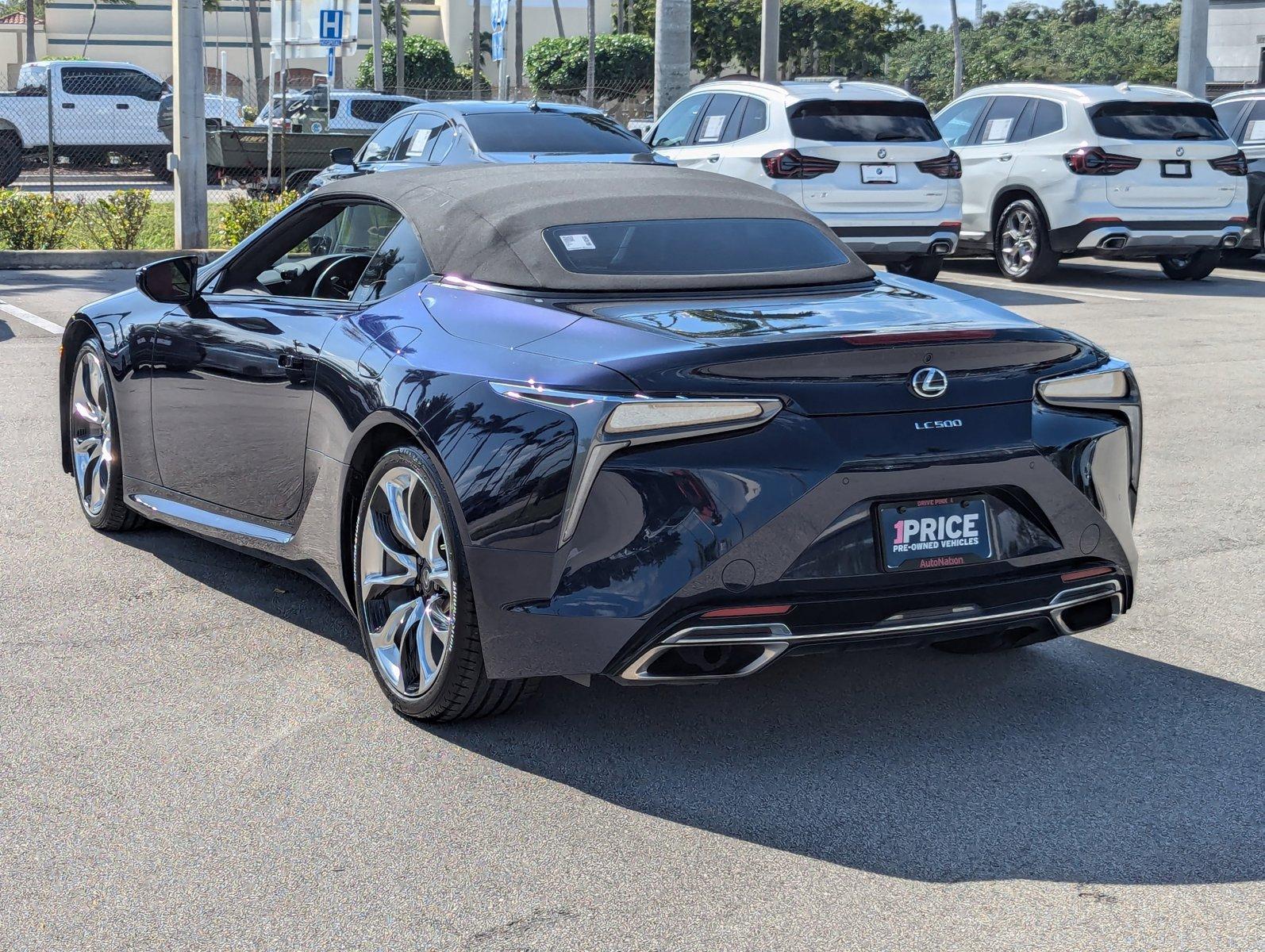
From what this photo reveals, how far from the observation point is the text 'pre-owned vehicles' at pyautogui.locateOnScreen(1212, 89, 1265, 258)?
1625 centimetres

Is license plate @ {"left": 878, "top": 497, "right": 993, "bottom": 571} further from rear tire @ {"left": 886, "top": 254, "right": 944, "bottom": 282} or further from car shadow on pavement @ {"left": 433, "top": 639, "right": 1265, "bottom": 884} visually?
rear tire @ {"left": 886, "top": 254, "right": 944, "bottom": 282}

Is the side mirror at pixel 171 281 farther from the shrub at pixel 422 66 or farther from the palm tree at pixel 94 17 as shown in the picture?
the palm tree at pixel 94 17

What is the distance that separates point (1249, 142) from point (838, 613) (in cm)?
1465

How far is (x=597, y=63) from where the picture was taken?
62.8m

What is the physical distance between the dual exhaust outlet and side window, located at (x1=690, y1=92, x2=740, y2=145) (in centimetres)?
1172

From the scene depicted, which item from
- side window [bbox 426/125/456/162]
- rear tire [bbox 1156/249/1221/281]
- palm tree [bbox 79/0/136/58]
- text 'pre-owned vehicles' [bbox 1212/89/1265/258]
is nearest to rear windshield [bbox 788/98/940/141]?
side window [bbox 426/125/456/162]

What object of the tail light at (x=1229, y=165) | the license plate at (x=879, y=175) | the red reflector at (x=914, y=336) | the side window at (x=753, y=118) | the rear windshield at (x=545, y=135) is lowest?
the red reflector at (x=914, y=336)

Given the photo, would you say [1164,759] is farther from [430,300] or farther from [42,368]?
[42,368]

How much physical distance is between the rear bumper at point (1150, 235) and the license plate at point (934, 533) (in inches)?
466

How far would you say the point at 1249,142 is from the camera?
16.6m

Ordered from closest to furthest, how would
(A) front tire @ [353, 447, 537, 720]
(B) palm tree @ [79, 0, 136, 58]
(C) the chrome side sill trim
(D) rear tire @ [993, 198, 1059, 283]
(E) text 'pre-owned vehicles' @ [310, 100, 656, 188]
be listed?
(A) front tire @ [353, 447, 537, 720] → (C) the chrome side sill trim → (E) text 'pre-owned vehicles' @ [310, 100, 656, 188] → (D) rear tire @ [993, 198, 1059, 283] → (B) palm tree @ [79, 0, 136, 58]

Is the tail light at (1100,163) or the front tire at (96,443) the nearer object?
the front tire at (96,443)

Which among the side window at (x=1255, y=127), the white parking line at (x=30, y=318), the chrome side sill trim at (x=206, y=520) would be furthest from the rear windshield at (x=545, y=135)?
the chrome side sill trim at (x=206, y=520)

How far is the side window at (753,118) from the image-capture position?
577 inches
